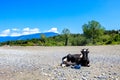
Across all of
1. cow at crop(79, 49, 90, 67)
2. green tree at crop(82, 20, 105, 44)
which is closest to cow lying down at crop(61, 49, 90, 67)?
cow at crop(79, 49, 90, 67)

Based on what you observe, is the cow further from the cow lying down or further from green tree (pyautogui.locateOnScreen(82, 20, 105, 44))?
green tree (pyautogui.locateOnScreen(82, 20, 105, 44))

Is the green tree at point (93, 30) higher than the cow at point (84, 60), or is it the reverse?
the green tree at point (93, 30)

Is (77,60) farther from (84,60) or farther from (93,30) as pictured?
(93,30)

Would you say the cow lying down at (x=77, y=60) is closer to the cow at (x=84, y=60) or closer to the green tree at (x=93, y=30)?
the cow at (x=84, y=60)

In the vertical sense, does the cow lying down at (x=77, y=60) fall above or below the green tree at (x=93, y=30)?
below

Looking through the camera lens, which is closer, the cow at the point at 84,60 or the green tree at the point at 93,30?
the cow at the point at 84,60

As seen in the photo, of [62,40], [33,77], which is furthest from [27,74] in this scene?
[62,40]

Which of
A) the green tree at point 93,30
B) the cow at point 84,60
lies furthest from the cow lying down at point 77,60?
the green tree at point 93,30

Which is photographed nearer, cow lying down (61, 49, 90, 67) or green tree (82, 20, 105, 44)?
cow lying down (61, 49, 90, 67)

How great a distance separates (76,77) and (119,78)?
65.6 inches


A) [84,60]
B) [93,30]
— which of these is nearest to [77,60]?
[84,60]

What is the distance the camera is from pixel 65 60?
13586mm

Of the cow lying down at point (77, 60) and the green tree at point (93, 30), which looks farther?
the green tree at point (93, 30)

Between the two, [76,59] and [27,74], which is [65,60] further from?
[27,74]
